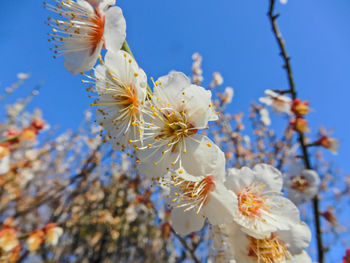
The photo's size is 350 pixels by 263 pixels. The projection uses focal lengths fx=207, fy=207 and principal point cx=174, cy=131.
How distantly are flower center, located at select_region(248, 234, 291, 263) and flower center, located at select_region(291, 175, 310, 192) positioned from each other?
4.74 feet

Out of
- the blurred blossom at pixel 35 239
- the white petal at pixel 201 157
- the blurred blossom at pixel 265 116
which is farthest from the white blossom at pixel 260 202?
the blurred blossom at pixel 265 116

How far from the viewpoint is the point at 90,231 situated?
4.19m

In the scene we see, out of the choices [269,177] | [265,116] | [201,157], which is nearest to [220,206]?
[201,157]

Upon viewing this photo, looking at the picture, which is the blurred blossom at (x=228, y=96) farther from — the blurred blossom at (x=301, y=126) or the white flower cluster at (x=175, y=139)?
the white flower cluster at (x=175, y=139)

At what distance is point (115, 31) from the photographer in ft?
2.27

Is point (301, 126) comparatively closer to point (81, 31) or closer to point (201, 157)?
point (201, 157)

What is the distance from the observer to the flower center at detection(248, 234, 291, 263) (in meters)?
0.85

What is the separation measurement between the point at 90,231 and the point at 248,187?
13.6 feet

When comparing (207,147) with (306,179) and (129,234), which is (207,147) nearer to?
(306,179)

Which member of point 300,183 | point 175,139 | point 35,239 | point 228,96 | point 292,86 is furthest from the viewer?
point 228,96

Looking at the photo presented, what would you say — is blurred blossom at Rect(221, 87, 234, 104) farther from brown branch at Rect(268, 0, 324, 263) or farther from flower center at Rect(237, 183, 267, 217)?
flower center at Rect(237, 183, 267, 217)

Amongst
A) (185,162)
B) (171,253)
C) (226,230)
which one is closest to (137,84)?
(185,162)

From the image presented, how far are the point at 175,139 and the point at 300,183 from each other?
1929 millimetres

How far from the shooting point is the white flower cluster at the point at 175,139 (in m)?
0.70
